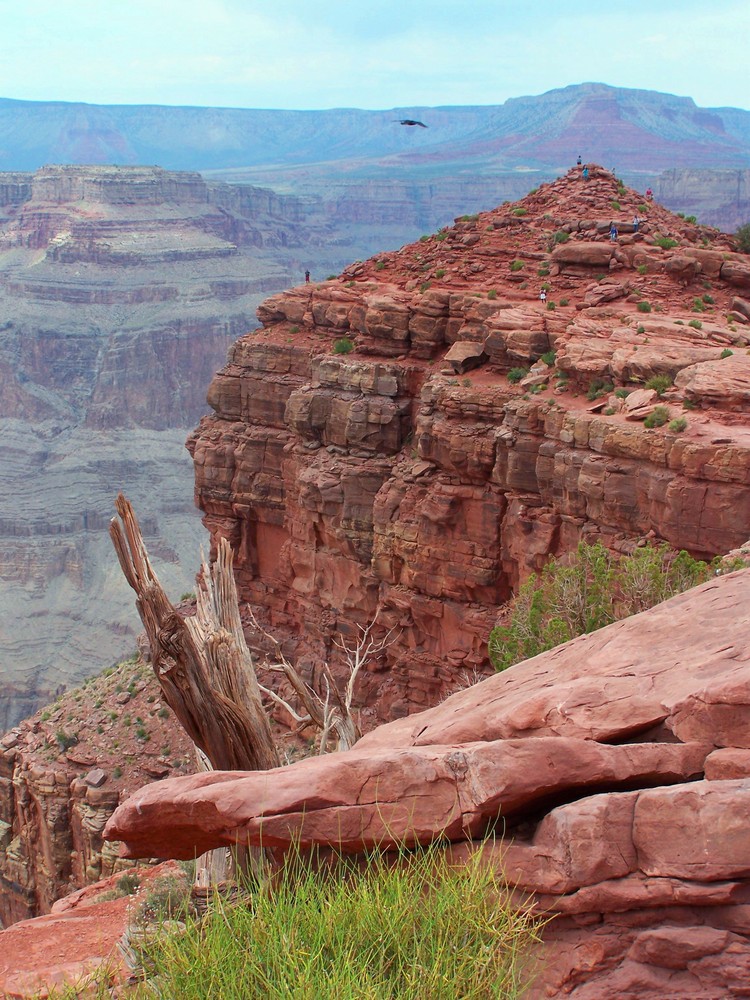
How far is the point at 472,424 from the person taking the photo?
3747cm

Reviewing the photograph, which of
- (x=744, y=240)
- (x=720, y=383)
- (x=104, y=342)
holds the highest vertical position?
(x=744, y=240)

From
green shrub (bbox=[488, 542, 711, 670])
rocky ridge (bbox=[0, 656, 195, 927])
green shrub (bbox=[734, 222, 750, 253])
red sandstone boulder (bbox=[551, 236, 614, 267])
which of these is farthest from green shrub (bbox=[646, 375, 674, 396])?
rocky ridge (bbox=[0, 656, 195, 927])

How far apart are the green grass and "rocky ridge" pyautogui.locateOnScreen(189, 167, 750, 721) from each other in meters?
19.5

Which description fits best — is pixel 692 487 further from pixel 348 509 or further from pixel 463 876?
pixel 463 876

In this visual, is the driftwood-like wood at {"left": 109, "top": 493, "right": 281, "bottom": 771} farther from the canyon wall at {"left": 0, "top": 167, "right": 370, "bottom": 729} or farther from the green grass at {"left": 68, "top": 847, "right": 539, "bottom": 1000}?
the canyon wall at {"left": 0, "top": 167, "right": 370, "bottom": 729}

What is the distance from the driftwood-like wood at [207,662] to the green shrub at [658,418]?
1580 cm

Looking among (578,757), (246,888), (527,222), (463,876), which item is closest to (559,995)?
(463,876)

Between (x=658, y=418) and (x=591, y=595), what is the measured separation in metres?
6.31

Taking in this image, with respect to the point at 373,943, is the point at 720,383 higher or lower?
higher

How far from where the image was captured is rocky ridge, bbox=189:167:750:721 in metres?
31.0

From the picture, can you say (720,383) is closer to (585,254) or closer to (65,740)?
(585,254)

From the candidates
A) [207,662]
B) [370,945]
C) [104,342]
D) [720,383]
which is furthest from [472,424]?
[104,342]

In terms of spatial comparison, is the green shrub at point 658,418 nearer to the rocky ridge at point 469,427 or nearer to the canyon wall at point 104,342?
the rocky ridge at point 469,427

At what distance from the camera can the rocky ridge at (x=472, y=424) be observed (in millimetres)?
31047
